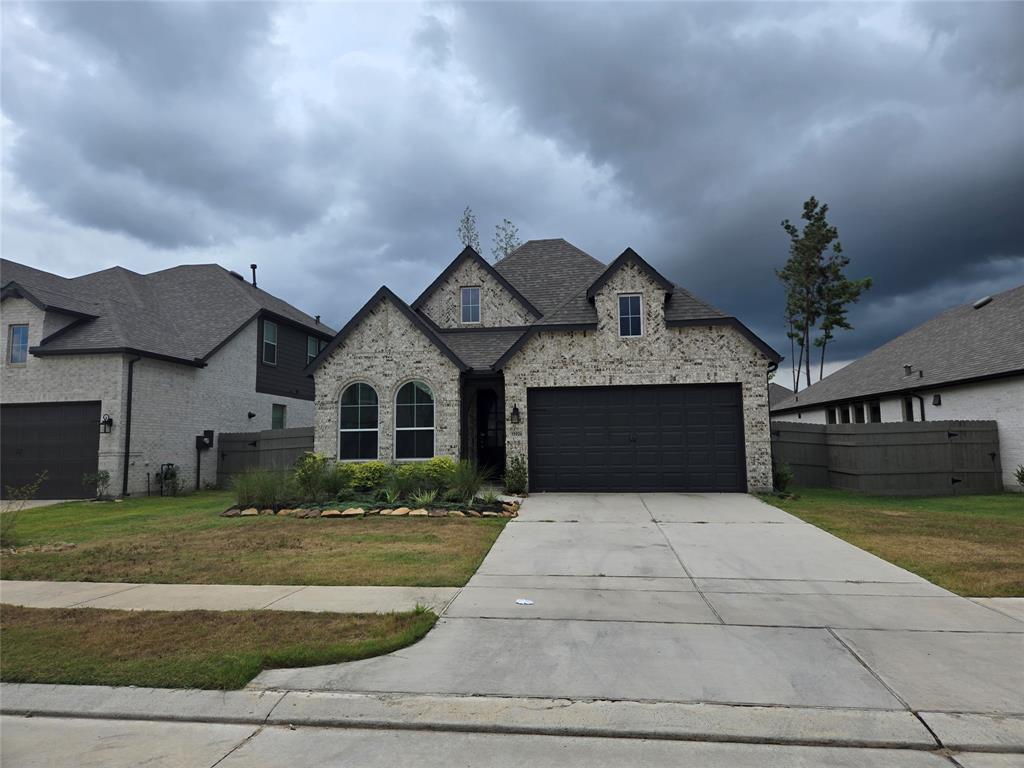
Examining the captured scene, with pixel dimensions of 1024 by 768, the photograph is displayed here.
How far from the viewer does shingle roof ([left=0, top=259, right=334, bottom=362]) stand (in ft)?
57.8

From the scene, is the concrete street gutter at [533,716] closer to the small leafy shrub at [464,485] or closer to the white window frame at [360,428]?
the small leafy shrub at [464,485]

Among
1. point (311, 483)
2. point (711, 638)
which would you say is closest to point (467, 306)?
point (311, 483)

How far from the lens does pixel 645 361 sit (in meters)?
15.6

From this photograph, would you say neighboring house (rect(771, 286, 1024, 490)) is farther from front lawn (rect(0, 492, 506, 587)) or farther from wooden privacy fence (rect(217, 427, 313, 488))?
wooden privacy fence (rect(217, 427, 313, 488))

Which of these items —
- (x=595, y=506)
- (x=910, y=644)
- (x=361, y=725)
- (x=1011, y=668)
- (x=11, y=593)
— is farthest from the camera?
(x=595, y=506)

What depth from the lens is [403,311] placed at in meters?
16.5

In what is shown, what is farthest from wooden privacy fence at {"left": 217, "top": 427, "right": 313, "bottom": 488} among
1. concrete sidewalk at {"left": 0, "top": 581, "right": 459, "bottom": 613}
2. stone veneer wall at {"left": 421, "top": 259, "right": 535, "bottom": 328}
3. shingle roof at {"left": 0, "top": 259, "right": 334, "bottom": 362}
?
concrete sidewalk at {"left": 0, "top": 581, "right": 459, "bottom": 613}

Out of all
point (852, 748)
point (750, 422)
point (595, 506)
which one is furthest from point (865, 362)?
point (852, 748)

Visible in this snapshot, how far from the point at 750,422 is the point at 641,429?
2823 millimetres

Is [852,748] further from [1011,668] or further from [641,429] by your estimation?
[641,429]

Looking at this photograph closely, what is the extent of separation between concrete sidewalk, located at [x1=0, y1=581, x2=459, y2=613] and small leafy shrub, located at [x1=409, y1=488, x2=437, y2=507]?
579cm

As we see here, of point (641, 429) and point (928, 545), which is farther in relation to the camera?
point (641, 429)

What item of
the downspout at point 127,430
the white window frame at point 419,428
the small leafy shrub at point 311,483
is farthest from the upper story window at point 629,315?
the downspout at point 127,430

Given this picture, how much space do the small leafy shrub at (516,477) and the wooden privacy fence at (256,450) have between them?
7855 mm
